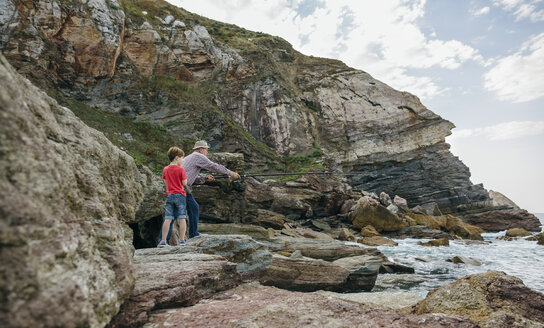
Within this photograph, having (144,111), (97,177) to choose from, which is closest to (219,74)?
(144,111)

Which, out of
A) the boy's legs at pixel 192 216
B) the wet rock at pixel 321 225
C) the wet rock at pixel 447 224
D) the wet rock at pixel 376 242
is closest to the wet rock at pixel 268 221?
the wet rock at pixel 376 242

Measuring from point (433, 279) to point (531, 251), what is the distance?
9.90 metres

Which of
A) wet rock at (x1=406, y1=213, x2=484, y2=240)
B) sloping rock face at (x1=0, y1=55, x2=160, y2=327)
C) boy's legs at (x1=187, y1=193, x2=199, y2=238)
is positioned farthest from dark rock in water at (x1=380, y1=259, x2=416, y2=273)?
wet rock at (x1=406, y1=213, x2=484, y2=240)

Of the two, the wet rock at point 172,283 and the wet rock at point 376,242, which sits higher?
the wet rock at point 172,283

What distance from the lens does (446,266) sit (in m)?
9.60

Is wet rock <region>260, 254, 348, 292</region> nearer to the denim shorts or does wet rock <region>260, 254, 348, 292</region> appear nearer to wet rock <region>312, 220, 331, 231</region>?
the denim shorts

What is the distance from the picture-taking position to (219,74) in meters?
32.3

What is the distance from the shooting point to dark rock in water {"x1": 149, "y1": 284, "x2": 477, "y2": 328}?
7.55ft

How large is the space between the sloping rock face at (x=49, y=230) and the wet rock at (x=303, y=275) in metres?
2.88

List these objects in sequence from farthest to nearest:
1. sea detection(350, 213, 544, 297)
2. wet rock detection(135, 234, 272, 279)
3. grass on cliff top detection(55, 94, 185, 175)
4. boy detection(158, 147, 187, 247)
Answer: grass on cliff top detection(55, 94, 185, 175), sea detection(350, 213, 544, 297), boy detection(158, 147, 187, 247), wet rock detection(135, 234, 272, 279)

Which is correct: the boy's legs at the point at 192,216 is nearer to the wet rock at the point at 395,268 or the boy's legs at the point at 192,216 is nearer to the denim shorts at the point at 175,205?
the denim shorts at the point at 175,205

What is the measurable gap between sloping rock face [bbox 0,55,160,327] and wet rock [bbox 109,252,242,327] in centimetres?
16

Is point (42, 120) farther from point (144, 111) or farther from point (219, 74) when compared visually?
point (219, 74)

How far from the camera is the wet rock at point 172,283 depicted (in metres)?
2.26
